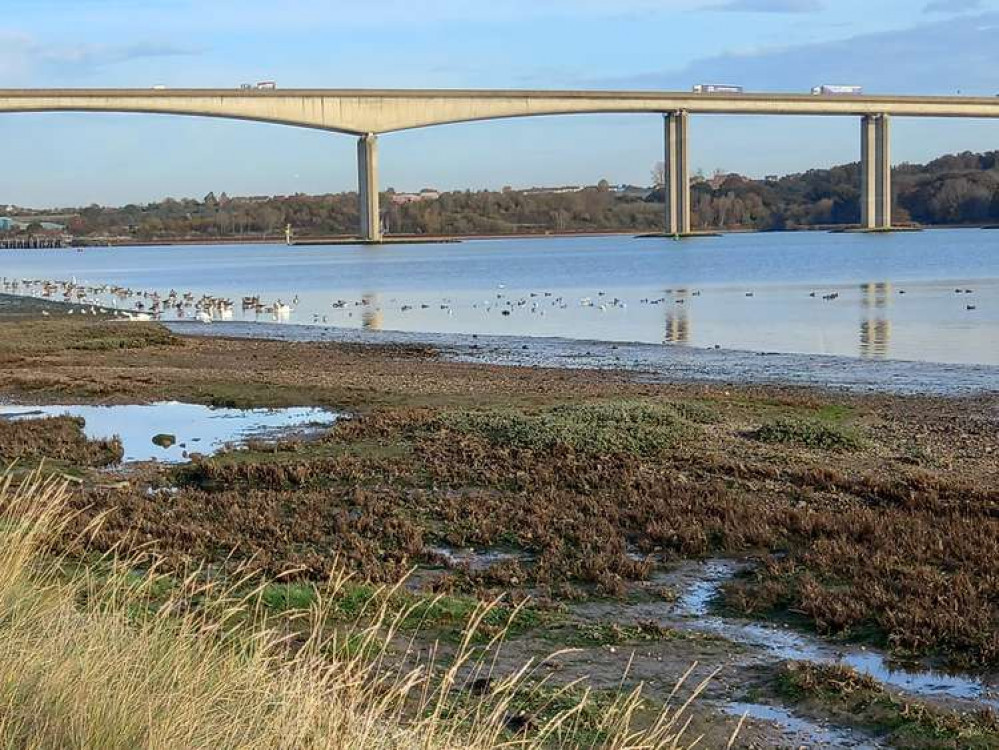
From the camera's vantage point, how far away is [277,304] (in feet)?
146

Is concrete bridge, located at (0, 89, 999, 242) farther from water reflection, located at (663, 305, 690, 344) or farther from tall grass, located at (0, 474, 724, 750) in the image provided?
tall grass, located at (0, 474, 724, 750)

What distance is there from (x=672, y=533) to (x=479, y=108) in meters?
83.7

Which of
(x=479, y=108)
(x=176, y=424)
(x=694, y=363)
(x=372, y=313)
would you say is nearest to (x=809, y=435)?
(x=176, y=424)

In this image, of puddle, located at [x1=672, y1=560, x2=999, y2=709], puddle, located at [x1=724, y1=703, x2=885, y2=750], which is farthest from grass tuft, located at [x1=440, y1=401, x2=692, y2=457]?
puddle, located at [x1=724, y1=703, x2=885, y2=750]

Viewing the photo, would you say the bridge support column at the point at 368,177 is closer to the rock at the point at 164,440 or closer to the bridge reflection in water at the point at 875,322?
the bridge reflection in water at the point at 875,322

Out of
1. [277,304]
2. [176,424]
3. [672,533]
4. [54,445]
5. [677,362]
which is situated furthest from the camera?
[277,304]

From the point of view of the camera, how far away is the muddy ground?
594 cm

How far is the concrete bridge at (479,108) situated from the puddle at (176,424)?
70.3 meters

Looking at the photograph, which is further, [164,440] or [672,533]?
[164,440]

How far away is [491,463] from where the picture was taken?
1104cm

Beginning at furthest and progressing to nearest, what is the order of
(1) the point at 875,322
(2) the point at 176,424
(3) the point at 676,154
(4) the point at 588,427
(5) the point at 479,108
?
(3) the point at 676,154 < (5) the point at 479,108 < (1) the point at 875,322 < (2) the point at 176,424 < (4) the point at 588,427

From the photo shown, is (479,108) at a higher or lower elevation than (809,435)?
higher

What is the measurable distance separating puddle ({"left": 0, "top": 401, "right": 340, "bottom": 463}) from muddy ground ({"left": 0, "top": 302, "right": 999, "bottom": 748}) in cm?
57

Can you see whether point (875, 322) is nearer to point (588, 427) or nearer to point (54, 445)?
point (588, 427)
